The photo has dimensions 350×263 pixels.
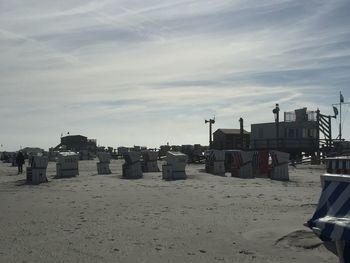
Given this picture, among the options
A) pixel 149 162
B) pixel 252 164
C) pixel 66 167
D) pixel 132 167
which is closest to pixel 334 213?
pixel 252 164

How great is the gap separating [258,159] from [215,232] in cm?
2005

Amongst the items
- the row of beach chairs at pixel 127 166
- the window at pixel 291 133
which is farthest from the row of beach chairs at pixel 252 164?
the window at pixel 291 133

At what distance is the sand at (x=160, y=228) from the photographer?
8.04 metres

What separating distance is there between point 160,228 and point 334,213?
219 inches

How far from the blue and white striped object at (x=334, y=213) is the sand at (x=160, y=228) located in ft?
7.18

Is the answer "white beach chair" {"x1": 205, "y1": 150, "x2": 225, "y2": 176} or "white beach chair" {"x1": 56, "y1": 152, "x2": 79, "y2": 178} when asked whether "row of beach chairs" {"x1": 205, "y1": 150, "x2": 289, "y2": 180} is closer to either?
"white beach chair" {"x1": 205, "y1": 150, "x2": 225, "y2": 176}

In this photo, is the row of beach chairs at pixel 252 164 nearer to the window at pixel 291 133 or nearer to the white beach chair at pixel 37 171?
the white beach chair at pixel 37 171

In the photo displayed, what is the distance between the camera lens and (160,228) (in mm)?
10500

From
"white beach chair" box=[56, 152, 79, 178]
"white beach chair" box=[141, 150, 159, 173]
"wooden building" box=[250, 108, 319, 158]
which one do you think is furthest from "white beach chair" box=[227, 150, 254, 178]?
"wooden building" box=[250, 108, 319, 158]

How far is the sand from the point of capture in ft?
26.4

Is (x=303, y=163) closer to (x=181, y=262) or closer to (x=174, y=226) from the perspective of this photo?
(x=174, y=226)

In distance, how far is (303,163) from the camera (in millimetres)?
45219

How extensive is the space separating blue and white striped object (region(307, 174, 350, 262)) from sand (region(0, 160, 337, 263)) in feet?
7.18

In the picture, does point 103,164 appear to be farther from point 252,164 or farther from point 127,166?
point 252,164
